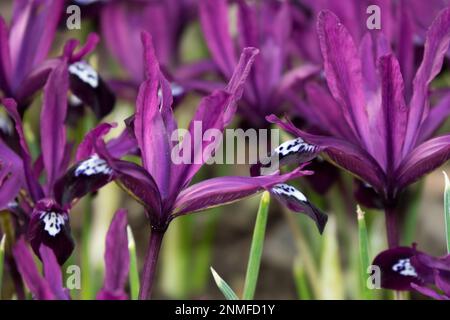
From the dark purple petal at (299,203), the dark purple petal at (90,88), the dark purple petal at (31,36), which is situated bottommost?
the dark purple petal at (299,203)

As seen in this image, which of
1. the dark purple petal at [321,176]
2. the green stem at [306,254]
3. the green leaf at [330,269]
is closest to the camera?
the dark purple petal at [321,176]

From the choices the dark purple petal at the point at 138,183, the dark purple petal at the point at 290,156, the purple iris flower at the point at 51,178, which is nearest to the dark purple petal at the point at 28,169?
the purple iris flower at the point at 51,178

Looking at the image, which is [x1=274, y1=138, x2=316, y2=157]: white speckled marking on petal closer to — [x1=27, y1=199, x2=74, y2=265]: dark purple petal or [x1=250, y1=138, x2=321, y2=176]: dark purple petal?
[x1=250, y1=138, x2=321, y2=176]: dark purple petal

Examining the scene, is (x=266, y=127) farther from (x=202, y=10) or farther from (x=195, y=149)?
(x=195, y=149)

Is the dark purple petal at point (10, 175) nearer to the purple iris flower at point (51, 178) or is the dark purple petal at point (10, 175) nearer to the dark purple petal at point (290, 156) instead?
the purple iris flower at point (51, 178)

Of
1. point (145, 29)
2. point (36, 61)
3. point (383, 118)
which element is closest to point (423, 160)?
point (383, 118)
